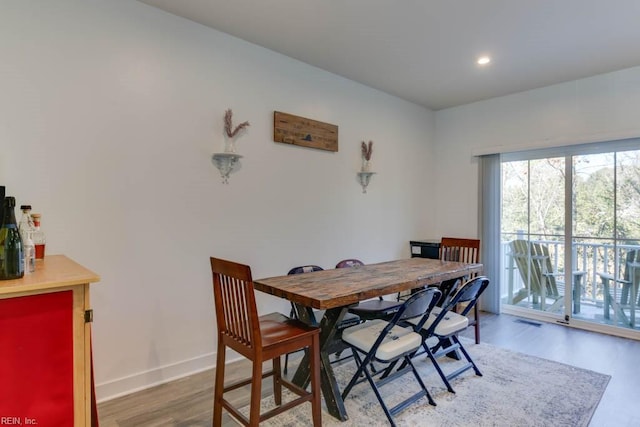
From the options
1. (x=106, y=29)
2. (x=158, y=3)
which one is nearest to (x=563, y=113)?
(x=158, y=3)

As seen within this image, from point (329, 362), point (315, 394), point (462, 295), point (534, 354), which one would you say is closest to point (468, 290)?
point (462, 295)

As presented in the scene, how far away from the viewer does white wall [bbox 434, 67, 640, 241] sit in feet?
12.2

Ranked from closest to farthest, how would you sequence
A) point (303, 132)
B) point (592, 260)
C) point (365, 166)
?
point (303, 132) → point (592, 260) → point (365, 166)

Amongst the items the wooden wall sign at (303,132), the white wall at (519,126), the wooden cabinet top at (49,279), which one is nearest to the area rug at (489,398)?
the wooden cabinet top at (49,279)

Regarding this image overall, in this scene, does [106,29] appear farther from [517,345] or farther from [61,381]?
[517,345]

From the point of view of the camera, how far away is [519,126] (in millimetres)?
4426

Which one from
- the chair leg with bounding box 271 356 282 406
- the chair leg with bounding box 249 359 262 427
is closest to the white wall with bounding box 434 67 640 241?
the chair leg with bounding box 271 356 282 406

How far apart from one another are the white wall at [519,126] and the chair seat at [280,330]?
3593mm

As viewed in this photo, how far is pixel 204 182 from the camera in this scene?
2.88 meters

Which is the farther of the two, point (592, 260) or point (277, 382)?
point (592, 260)

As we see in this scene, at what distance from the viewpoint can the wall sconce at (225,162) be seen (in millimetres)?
2932

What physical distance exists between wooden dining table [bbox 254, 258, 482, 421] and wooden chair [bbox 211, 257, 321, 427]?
0.61 feet

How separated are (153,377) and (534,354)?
10.8 ft

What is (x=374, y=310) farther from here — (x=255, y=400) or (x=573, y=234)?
(x=573, y=234)
